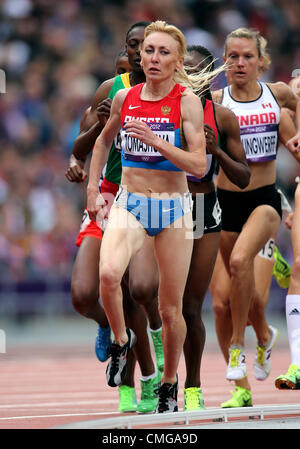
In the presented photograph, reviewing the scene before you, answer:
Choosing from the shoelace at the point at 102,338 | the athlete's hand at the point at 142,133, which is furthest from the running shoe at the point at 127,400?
the athlete's hand at the point at 142,133

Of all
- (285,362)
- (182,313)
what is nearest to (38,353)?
(285,362)

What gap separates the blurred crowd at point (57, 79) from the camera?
52.3 ft

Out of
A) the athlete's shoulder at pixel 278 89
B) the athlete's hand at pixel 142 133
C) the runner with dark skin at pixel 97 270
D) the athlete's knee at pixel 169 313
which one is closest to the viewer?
the athlete's hand at pixel 142 133

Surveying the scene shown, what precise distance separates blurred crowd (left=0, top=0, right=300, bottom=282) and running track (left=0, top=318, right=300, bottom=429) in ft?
4.86

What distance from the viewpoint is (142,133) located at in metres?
6.38

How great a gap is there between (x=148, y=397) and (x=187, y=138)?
2392 millimetres

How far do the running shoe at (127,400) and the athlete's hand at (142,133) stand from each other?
255cm

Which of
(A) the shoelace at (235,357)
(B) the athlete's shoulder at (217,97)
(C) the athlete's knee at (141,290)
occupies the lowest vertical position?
(A) the shoelace at (235,357)

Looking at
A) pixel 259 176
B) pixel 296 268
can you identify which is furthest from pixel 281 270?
pixel 296 268

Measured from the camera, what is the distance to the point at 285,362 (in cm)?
1334

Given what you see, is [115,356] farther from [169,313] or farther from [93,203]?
[93,203]

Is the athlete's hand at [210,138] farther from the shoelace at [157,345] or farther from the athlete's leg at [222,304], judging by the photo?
the shoelace at [157,345]

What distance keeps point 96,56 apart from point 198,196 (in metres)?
11.5
